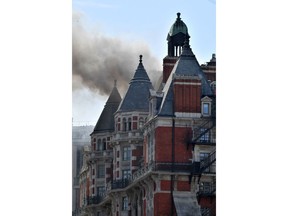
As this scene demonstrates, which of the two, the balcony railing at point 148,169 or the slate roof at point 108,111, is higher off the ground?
the slate roof at point 108,111

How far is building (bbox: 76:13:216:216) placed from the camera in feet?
29.5

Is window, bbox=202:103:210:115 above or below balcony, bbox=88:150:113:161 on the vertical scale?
above

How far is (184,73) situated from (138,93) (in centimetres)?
48

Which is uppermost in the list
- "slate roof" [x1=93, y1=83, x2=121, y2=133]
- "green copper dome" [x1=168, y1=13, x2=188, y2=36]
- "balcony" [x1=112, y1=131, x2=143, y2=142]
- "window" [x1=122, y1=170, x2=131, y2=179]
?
"green copper dome" [x1=168, y1=13, x2=188, y2=36]

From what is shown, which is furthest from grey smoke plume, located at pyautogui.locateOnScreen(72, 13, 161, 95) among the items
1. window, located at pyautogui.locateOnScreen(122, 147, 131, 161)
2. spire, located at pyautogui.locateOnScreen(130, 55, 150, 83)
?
window, located at pyautogui.locateOnScreen(122, 147, 131, 161)

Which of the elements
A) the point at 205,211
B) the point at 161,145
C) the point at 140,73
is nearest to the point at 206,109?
the point at 161,145

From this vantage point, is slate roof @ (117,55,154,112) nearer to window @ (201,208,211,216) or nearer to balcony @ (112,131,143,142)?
balcony @ (112,131,143,142)

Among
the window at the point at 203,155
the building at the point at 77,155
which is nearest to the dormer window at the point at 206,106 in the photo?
the window at the point at 203,155

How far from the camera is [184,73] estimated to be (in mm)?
9336

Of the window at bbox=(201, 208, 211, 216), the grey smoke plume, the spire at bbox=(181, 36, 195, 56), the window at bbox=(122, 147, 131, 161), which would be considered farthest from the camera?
the window at bbox=(122, 147, 131, 161)

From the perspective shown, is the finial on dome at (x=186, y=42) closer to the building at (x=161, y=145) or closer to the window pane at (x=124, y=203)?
the building at (x=161, y=145)

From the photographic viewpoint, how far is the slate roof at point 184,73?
912cm

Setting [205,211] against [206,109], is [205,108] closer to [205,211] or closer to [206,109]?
[206,109]
